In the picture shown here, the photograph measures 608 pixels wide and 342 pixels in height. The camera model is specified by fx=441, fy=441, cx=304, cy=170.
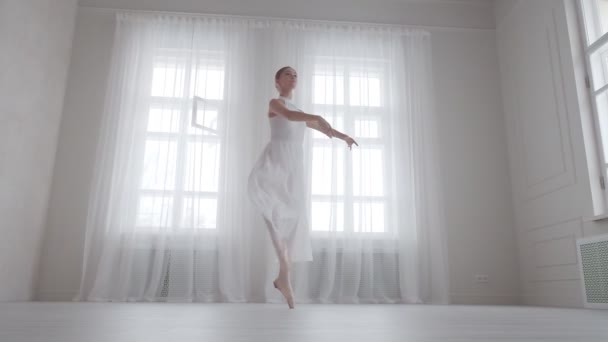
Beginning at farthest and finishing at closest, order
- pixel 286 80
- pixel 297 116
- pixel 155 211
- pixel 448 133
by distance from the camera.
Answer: pixel 448 133 < pixel 155 211 < pixel 286 80 < pixel 297 116

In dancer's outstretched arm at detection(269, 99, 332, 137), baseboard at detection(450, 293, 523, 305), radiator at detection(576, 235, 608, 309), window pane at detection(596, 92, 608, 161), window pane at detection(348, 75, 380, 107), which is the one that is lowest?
baseboard at detection(450, 293, 523, 305)

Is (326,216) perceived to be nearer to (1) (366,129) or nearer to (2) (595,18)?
(1) (366,129)

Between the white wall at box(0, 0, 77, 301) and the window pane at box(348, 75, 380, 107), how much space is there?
259 centimetres

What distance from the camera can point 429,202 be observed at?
3885 millimetres

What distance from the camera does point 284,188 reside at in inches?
97.1

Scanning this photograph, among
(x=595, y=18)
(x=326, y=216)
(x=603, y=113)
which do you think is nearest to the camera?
(x=603, y=113)

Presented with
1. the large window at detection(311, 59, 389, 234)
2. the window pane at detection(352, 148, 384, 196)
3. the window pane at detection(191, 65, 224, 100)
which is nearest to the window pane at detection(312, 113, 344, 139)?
the large window at detection(311, 59, 389, 234)

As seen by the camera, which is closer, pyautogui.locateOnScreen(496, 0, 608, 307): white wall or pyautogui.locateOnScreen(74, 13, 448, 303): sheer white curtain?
pyautogui.locateOnScreen(496, 0, 608, 307): white wall

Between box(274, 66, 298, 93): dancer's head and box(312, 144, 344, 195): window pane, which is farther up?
box(274, 66, 298, 93): dancer's head

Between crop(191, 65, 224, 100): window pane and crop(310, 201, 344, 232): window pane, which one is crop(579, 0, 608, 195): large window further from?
crop(191, 65, 224, 100): window pane

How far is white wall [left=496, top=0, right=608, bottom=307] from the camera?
3.17 metres

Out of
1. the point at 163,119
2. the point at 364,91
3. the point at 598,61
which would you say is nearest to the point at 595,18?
the point at 598,61

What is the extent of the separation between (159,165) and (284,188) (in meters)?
1.75

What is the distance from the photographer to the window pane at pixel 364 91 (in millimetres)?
4090
